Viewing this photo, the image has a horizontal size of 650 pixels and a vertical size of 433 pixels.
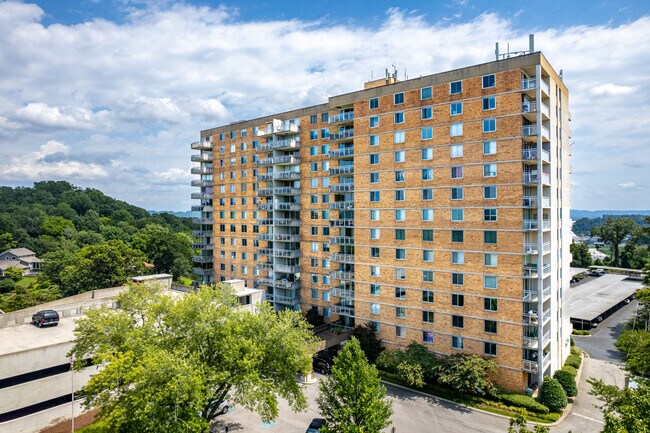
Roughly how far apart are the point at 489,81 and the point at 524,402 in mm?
30808

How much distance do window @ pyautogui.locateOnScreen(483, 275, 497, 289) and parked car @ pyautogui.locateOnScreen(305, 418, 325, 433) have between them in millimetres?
20361

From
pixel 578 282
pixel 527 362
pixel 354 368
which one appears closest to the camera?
pixel 354 368

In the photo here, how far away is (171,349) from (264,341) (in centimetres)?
652

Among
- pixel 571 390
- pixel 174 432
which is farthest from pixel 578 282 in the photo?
pixel 174 432

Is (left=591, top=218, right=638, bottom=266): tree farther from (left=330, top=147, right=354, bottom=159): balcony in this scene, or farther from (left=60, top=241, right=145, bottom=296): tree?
(left=60, top=241, right=145, bottom=296): tree

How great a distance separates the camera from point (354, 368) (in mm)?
27094

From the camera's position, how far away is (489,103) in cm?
3962

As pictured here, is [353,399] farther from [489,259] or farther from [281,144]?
[281,144]

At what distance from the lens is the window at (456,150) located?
4128cm

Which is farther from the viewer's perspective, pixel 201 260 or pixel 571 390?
pixel 201 260

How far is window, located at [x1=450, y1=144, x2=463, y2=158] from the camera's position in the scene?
4128cm

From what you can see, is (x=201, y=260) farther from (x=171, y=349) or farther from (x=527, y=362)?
(x=527, y=362)

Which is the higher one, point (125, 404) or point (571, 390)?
point (125, 404)

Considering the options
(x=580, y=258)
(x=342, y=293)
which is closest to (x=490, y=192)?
(x=342, y=293)
